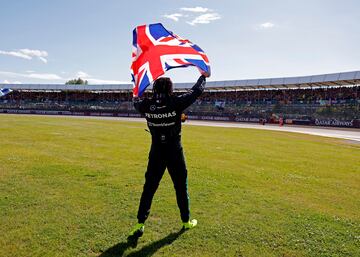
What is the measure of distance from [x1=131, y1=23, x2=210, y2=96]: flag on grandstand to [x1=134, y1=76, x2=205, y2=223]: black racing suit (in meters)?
0.29

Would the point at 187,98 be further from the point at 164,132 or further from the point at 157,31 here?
the point at 157,31

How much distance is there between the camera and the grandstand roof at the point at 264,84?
37.8 meters

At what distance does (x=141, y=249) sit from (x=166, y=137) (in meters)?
1.44

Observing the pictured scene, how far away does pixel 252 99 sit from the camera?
5672cm

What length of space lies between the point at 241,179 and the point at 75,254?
→ 4766mm

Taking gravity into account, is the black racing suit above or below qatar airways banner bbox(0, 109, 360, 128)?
above

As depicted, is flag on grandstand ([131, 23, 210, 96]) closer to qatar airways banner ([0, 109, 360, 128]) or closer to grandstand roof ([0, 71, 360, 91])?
grandstand roof ([0, 71, 360, 91])

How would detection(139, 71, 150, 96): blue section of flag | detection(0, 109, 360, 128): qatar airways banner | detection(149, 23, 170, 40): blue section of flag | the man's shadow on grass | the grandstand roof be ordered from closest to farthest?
the man's shadow on grass
detection(139, 71, 150, 96): blue section of flag
detection(149, 23, 170, 40): blue section of flag
detection(0, 109, 360, 128): qatar airways banner
the grandstand roof

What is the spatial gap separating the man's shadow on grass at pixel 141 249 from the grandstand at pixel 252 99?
25.9 metres

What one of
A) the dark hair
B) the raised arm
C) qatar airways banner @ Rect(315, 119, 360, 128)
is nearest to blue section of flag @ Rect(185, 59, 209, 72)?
the raised arm

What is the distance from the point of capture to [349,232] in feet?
14.9

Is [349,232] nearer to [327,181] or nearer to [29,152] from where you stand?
[327,181]

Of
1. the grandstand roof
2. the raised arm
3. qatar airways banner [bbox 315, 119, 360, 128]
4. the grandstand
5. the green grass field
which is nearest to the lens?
the green grass field

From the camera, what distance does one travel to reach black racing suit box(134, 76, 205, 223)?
414 centimetres
